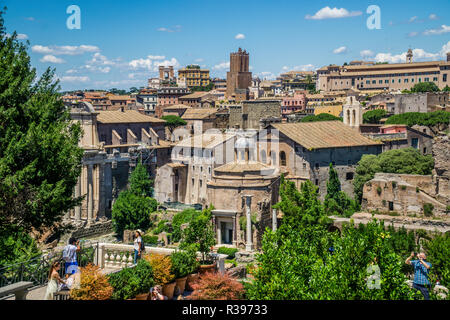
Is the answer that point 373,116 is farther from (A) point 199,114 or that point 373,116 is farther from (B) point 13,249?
(B) point 13,249

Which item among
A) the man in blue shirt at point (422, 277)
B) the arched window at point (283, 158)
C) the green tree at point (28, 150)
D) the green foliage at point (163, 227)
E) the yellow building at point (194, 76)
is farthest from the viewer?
the yellow building at point (194, 76)

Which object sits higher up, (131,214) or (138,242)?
(138,242)

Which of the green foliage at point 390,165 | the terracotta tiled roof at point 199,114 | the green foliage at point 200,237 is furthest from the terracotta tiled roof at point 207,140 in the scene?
the green foliage at point 200,237

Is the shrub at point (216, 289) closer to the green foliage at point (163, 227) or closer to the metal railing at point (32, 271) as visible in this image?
the metal railing at point (32, 271)

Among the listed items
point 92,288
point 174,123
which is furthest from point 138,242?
point 174,123

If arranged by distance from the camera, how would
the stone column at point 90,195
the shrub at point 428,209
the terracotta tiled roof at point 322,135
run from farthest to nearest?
the terracotta tiled roof at point 322,135, the stone column at point 90,195, the shrub at point 428,209

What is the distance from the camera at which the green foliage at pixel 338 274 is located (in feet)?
40.5

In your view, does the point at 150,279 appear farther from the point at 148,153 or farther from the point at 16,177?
the point at 148,153

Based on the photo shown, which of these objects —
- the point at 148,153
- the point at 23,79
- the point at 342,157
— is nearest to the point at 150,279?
the point at 23,79

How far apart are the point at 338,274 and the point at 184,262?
15.7 ft

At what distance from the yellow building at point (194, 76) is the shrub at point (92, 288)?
480 feet

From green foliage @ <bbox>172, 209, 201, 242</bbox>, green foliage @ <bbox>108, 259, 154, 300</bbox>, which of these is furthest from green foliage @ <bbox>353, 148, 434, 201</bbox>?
green foliage @ <bbox>108, 259, 154, 300</bbox>

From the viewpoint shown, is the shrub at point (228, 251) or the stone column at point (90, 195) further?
the stone column at point (90, 195)

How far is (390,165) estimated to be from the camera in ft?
140
